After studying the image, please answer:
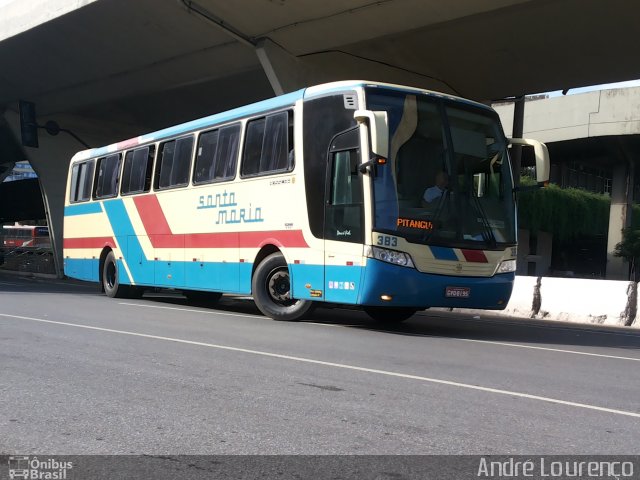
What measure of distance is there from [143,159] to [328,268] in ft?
22.7

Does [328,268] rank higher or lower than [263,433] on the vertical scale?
higher

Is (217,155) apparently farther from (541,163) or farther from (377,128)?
(541,163)

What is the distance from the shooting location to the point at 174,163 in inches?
548

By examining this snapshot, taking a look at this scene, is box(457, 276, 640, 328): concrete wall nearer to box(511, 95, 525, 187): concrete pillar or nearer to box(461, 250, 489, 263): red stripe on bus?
box(511, 95, 525, 187): concrete pillar

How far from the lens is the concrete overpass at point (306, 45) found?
1625 centimetres

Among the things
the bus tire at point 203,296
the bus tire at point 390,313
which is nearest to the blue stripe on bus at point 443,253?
the bus tire at point 390,313

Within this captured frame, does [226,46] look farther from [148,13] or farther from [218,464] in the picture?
[218,464]

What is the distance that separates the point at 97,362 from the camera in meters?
7.05

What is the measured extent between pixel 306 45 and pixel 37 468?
16.2 metres

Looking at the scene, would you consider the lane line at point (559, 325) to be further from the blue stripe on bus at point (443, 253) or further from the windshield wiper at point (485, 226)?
the blue stripe on bus at point (443, 253)

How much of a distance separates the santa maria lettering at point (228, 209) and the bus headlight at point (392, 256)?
9.35 feet

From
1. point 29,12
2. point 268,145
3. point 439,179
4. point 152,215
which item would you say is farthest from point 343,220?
point 29,12

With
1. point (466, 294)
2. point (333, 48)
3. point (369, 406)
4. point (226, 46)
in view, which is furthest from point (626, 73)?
point (369, 406)

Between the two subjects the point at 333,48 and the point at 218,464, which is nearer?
the point at 218,464
